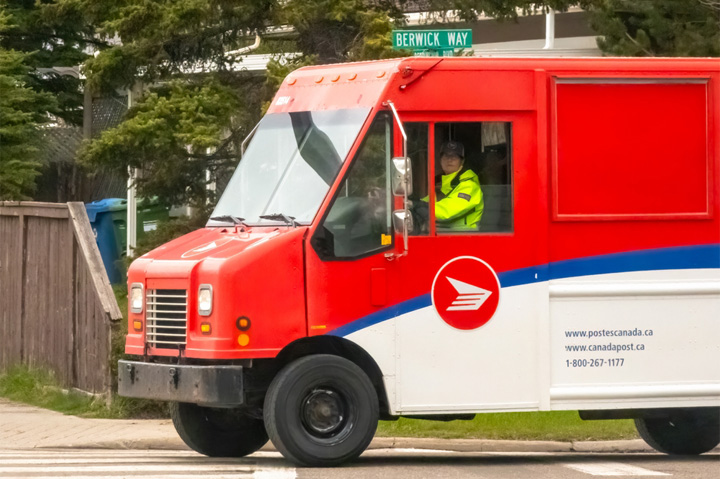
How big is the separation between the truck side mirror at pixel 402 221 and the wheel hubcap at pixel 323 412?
1.18 meters

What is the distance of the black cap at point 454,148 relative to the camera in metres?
10.1

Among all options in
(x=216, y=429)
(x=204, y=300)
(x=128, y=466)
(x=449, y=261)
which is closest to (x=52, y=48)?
(x=216, y=429)

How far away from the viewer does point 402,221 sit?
378 inches

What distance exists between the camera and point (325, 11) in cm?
1652

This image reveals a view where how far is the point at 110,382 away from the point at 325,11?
519cm

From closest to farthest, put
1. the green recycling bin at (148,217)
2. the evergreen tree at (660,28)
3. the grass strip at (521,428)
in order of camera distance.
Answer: the grass strip at (521,428)
the evergreen tree at (660,28)
the green recycling bin at (148,217)

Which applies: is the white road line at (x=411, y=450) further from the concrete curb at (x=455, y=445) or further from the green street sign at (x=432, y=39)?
the green street sign at (x=432, y=39)

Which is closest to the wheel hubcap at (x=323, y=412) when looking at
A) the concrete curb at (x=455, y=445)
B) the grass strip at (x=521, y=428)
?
the concrete curb at (x=455, y=445)

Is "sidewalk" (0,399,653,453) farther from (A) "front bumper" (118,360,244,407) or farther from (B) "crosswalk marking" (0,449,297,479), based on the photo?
(A) "front bumper" (118,360,244,407)

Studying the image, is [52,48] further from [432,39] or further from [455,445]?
[455,445]

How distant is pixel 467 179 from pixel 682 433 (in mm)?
3002

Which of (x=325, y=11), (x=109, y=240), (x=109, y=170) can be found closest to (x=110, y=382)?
(x=109, y=170)

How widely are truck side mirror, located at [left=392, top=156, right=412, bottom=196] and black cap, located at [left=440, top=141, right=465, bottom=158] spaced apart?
590mm

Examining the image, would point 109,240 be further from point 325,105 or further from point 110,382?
point 325,105
